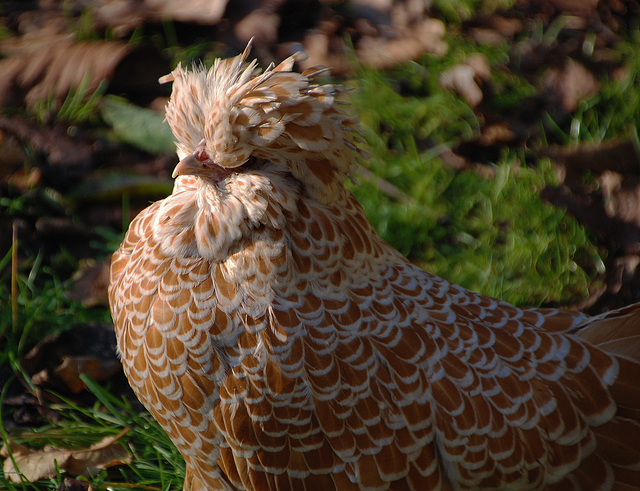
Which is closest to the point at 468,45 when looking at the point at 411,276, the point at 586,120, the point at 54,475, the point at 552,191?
the point at 586,120

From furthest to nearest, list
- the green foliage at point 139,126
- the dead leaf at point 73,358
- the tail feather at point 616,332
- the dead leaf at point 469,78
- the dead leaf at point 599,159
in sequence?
the dead leaf at point 469,78, the green foliage at point 139,126, the dead leaf at point 599,159, the dead leaf at point 73,358, the tail feather at point 616,332

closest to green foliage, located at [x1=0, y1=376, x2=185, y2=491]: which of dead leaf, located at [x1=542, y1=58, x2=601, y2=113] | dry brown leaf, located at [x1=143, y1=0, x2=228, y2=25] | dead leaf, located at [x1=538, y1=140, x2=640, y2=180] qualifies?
dead leaf, located at [x1=538, y1=140, x2=640, y2=180]

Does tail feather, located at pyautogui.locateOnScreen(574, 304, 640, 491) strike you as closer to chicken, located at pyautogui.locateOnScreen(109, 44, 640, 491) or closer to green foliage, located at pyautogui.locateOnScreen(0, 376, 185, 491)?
chicken, located at pyautogui.locateOnScreen(109, 44, 640, 491)

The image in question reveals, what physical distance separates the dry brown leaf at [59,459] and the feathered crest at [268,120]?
1479 millimetres

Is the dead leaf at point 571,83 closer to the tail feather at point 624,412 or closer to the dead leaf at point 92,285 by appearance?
the tail feather at point 624,412

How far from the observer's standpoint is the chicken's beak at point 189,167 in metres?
1.88

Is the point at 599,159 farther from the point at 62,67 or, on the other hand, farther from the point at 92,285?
the point at 62,67

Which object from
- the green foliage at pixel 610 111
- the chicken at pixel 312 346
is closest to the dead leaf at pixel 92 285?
the chicken at pixel 312 346

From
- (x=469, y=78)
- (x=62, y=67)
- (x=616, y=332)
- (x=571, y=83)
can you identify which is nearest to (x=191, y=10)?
(x=62, y=67)

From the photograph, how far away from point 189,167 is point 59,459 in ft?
5.07

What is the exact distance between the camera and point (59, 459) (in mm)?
2764

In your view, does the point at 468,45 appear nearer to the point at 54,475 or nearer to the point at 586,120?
the point at 586,120

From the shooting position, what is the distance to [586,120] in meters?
4.14

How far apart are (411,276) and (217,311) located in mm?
694
